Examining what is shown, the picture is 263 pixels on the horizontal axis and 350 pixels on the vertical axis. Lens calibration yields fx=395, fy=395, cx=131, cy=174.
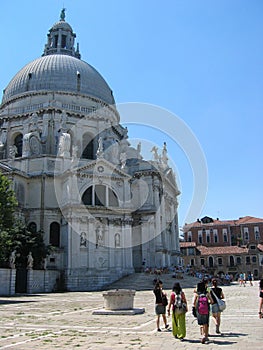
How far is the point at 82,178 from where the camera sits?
44688 millimetres

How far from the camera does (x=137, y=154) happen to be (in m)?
55.2

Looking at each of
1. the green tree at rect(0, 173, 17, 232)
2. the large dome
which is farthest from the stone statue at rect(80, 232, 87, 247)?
the large dome

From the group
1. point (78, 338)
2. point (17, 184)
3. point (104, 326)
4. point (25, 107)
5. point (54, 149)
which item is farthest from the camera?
point (25, 107)

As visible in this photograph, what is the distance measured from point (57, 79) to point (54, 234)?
76.1 ft

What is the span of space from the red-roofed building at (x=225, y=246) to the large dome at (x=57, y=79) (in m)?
33.5

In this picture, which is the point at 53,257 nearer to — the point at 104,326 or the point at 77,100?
the point at 77,100

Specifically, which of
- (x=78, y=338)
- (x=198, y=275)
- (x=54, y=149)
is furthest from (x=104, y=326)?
(x=54, y=149)

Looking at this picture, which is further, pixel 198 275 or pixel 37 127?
pixel 37 127

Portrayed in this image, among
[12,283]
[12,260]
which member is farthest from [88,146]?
[12,283]

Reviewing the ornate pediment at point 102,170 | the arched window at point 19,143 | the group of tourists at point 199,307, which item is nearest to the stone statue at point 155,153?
the ornate pediment at point 102,170

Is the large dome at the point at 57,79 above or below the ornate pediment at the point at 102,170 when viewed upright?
above

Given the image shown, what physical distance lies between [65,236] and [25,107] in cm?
2069

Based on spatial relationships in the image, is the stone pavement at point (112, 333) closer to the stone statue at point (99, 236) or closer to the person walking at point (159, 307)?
the person walking at point (159, 307)

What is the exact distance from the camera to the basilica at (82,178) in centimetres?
4250
